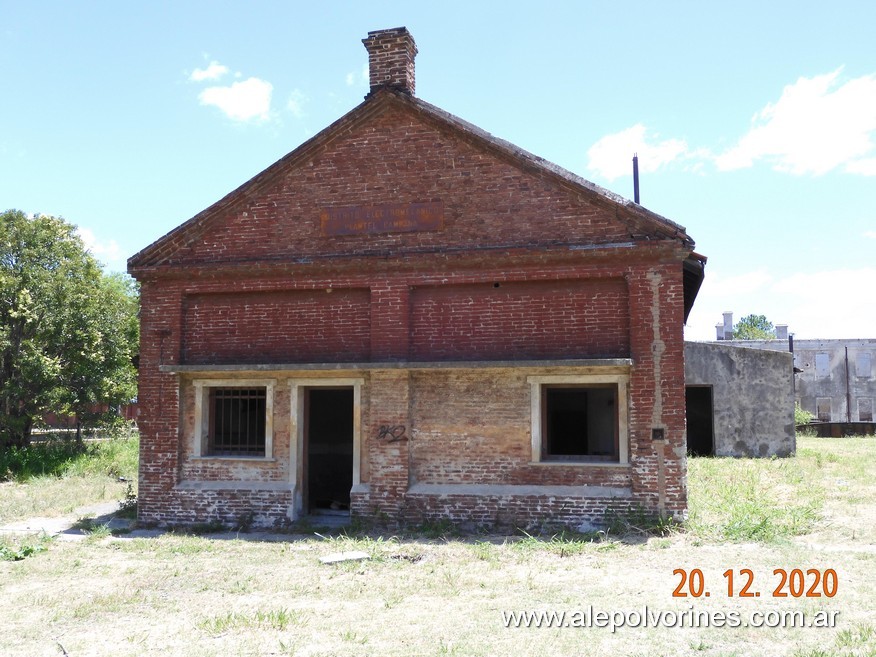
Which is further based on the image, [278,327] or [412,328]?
[278,327]

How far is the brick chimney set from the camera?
487 inches

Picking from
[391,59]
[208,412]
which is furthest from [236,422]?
[391,59]

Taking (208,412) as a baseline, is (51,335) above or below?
above

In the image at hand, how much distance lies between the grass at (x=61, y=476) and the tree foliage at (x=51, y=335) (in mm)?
1014

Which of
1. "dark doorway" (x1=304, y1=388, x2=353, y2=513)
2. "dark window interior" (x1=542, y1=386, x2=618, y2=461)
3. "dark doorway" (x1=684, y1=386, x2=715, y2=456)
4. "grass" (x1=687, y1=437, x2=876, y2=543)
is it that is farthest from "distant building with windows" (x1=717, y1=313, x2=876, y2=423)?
"dark doorway" (x1=304, y1=388, x2=353, y2=513)

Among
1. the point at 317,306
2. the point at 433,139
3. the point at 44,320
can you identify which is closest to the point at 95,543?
the point at 317,306

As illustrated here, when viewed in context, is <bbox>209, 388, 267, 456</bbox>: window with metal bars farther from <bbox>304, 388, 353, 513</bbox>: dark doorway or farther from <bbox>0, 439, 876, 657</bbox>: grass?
<bbox>304, 388, 353, 513</bbox>: dark doorway

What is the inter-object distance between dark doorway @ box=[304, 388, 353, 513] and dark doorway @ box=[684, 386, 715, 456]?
1272cm

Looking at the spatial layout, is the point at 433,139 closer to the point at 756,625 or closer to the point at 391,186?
the point at 391,186

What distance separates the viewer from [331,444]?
15.3 m

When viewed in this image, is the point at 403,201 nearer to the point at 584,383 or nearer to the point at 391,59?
→ the point at 391,59

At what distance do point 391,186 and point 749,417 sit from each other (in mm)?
15240

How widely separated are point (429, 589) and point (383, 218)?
6.15 meters

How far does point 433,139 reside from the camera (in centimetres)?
1178
